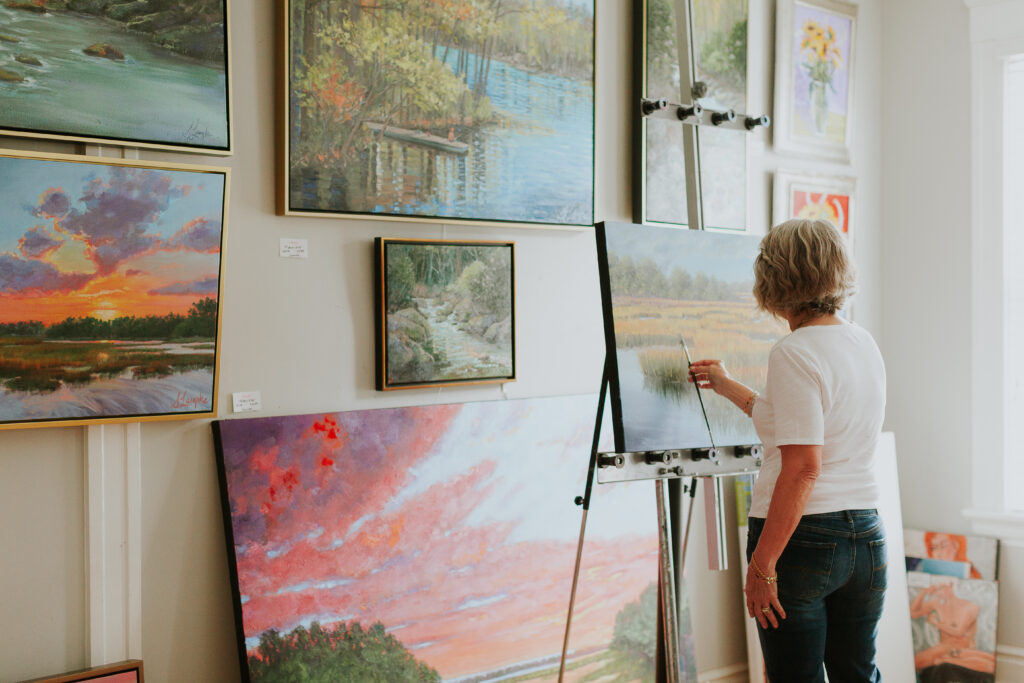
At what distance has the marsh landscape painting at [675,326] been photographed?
2137 mm

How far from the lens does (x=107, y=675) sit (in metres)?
1.93

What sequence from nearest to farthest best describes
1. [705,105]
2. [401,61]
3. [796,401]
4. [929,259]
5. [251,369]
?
[796,401] < [251,369] < [401,61] < [705,105] < [929,259]

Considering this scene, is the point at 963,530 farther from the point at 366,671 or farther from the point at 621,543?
the point at 366,671

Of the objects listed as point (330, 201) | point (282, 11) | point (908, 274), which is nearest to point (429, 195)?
point (330, 201)

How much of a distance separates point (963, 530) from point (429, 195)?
253 cm

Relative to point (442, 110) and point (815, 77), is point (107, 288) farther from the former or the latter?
point (815, 77)

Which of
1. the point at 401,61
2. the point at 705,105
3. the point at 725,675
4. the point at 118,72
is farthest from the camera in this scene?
the point at 725,675

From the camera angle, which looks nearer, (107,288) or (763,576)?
(763,576)

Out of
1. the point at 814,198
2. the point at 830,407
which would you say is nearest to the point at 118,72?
the point at 830,407

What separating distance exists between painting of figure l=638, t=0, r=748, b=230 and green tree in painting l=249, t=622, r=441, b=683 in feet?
5.14

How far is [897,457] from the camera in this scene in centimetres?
360

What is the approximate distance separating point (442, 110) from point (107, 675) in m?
1.66

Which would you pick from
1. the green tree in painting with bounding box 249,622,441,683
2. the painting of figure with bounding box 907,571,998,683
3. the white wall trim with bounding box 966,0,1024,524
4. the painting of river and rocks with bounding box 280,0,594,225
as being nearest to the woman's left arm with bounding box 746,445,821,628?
the green tree in painting with bounding box 249,622,441,683
